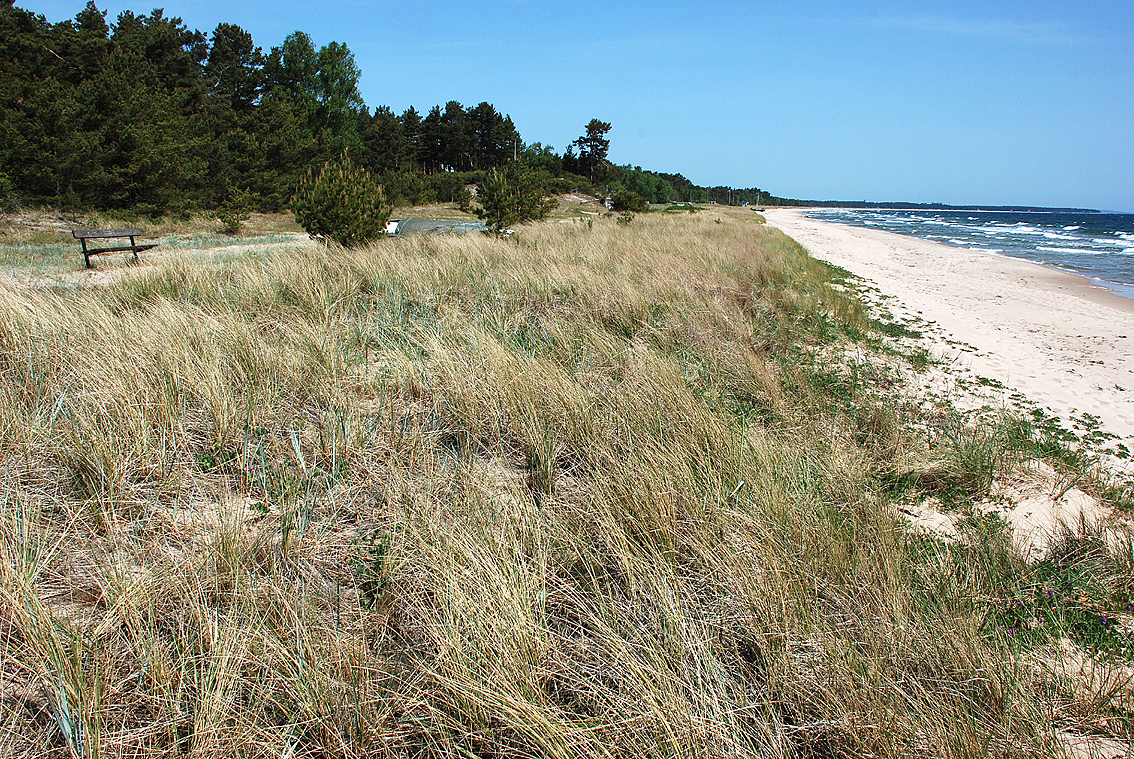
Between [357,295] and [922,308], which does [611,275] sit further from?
[922,308]

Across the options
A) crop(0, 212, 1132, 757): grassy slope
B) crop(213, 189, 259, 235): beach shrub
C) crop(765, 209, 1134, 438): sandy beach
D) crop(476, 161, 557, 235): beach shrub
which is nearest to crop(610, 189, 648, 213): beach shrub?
crop(765, 209, 1134, 438): sandy beach

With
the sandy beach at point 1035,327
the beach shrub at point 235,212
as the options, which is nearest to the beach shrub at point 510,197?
the beach shrub at point 235,212

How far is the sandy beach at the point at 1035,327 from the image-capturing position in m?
6.07

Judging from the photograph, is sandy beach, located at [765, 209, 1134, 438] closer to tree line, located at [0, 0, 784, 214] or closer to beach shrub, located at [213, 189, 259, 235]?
tree line, located at [0, 0, 784, 214]

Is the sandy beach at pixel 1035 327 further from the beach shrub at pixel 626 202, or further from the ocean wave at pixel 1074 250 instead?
the beach shrub at pixel 626 202

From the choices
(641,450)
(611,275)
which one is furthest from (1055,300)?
(641,450)

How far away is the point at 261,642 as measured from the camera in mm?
1766

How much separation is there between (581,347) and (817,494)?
96.1 inches

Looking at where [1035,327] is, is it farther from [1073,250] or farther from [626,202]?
[1073,250]

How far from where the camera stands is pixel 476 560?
2064 mm

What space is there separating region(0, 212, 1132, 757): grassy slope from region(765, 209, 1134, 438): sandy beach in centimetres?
277

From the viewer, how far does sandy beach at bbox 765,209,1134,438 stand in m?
6.07

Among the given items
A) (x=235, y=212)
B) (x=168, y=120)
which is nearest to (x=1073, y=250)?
(x=235, y=212)

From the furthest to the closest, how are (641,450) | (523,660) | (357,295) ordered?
(357,295)
(641,450)
(523,660)
